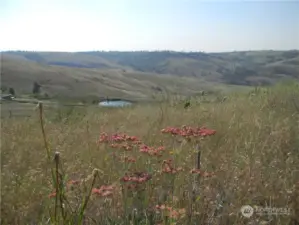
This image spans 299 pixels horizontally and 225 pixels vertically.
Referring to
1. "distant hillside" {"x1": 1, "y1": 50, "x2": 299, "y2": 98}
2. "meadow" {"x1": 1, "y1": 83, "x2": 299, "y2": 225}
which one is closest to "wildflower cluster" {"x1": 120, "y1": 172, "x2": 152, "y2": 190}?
"meadow" {"x1": 1, "y1": 83, "x2": 299, "y2": 225}

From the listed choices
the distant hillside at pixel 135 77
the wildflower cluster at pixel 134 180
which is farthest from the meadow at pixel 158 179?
the distant hillside at pixel 135 77

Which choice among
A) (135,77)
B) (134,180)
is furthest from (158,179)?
(135,77)

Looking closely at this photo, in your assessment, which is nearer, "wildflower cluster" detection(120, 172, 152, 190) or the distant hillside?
"wildflower cluster" detection(120, 172, 152, 190)

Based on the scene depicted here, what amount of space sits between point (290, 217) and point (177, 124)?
3.36m

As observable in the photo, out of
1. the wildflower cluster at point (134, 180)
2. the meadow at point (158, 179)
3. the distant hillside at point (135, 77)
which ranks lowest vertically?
the distant hillside at point (135, 77)

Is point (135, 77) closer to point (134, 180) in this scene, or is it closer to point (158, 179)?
point (158, 179)

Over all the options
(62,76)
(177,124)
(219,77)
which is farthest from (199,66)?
(177,124)

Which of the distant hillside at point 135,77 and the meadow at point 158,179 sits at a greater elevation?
the meadow at point 158,179

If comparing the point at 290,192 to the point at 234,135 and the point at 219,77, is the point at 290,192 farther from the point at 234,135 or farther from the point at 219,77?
the point at 219,77

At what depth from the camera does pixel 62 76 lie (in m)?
86.7

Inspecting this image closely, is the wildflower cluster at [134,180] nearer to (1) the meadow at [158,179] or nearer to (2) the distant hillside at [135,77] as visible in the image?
(1) the meadow at [158,179]

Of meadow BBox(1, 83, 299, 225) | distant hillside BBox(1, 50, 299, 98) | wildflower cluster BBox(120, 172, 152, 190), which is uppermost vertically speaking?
wildflower cluster BBox(120, 172, 152, 190)

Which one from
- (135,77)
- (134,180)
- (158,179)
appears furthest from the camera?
(135,77)

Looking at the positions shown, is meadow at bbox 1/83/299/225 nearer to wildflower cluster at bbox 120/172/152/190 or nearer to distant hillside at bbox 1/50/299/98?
wildflower cluster at bbox 120/172/152/190
